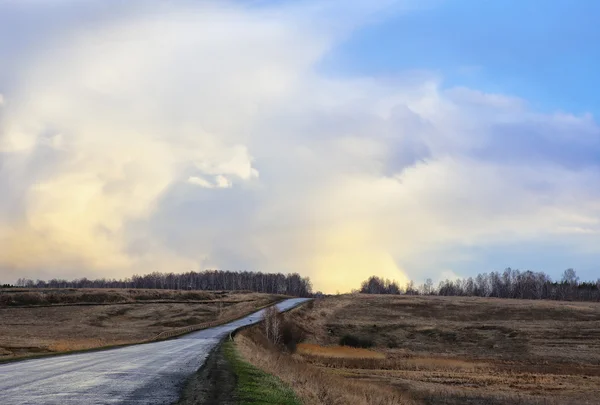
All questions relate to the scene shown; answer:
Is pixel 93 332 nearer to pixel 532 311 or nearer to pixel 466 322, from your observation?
pixel 466 322

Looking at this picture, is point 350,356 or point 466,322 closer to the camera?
point 350,356

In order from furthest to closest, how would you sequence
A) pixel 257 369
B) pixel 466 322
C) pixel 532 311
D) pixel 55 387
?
1. pixel 532 311
2. pixel 466 322
3. pixel 257 369
4. pixel 55 387

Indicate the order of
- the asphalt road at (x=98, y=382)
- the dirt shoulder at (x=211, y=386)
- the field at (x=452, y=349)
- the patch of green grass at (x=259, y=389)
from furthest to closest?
the field at (x=452, y=349), the patch of green grass at (x=259, y=389), the dirt shoulder at (x=211, y=386), the asphalt road at (x=98, y=382)

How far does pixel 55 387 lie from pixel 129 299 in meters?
114

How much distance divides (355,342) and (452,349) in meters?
14.1

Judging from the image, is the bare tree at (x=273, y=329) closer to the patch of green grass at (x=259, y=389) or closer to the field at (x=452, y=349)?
the field at (x=452, y=349)

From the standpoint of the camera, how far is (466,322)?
4215 inches

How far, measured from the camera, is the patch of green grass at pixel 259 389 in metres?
17.9

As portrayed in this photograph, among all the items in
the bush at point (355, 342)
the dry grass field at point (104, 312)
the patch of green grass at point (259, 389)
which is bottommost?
the bush at point (355, 342)

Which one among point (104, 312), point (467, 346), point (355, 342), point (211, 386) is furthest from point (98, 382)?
point (104, 312)

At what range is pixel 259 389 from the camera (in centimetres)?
2048

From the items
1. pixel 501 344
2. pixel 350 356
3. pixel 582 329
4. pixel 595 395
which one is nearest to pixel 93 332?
pixel 350 356

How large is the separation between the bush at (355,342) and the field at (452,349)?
168mm

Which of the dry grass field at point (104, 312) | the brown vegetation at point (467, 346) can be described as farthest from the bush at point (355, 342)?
the dry grass field at point (104, 312)
